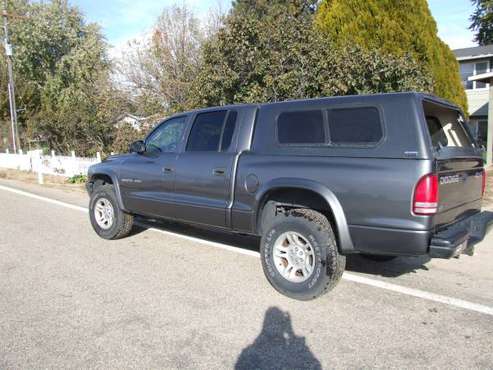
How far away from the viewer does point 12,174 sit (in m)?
18.3

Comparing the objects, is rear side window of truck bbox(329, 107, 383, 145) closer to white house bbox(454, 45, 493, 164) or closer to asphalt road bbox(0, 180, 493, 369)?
asphalt road bbox(0, 180, 493, 369)

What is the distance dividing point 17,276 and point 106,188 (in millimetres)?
1978

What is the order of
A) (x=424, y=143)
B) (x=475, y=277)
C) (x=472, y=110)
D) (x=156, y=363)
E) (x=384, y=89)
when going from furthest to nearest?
(x=472, y=110), (x=384, y=89), (x=475, y=277), (x=424, y=143), (x=156, y=363)

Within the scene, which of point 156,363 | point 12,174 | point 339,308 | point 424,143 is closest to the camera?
point 156,363

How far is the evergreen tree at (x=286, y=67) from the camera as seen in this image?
9.22m

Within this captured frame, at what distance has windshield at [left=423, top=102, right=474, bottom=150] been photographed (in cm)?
419

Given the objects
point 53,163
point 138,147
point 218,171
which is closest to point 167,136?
point 138,147

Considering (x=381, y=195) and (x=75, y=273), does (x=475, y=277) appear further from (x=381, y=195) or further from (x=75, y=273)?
(x=75, y=273)

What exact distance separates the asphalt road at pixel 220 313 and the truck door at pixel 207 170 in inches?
27.0

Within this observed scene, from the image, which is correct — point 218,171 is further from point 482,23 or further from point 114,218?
point 482,23

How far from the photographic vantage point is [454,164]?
3969 mm

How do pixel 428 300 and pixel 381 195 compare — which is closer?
pixel 381 195

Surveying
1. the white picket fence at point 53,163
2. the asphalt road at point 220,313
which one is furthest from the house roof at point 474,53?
the asphalt road at point 220,313

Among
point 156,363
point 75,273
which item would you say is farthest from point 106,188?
point 156,363
